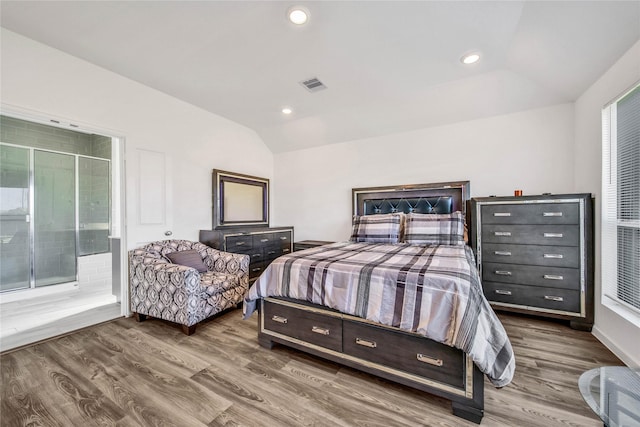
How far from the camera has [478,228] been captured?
2.97 meters

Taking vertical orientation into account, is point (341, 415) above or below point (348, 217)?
below

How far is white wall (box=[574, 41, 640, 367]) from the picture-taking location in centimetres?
188

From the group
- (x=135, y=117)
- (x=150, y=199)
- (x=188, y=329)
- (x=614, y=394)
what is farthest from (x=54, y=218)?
(x=614, y=394)

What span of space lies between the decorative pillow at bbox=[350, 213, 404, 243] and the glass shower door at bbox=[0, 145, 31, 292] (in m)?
5.19

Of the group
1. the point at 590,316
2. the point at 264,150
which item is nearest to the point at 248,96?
the point at 264,150

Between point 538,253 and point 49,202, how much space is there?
285 inches

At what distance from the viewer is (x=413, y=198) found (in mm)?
3775

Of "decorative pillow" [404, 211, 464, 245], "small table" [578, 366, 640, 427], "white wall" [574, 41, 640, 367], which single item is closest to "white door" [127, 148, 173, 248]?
"decorative pillow" [404, 211, 464, 245]

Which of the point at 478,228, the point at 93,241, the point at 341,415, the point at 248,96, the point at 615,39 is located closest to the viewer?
the point at 341,415

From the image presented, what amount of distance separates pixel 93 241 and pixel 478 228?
21.2 feet

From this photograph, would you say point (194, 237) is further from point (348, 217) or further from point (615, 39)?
point (615, 39)

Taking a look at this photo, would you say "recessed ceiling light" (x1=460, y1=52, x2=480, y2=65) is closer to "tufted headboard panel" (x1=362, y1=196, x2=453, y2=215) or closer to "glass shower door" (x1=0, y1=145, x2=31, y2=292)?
"tufted headboard panel" (x1=362, y1=196, x2=453, y2=215)

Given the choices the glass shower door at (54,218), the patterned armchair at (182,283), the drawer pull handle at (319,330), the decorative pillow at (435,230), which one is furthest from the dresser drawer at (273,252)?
the glass shower door at (54,218)

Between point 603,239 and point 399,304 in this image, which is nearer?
point 399,304
